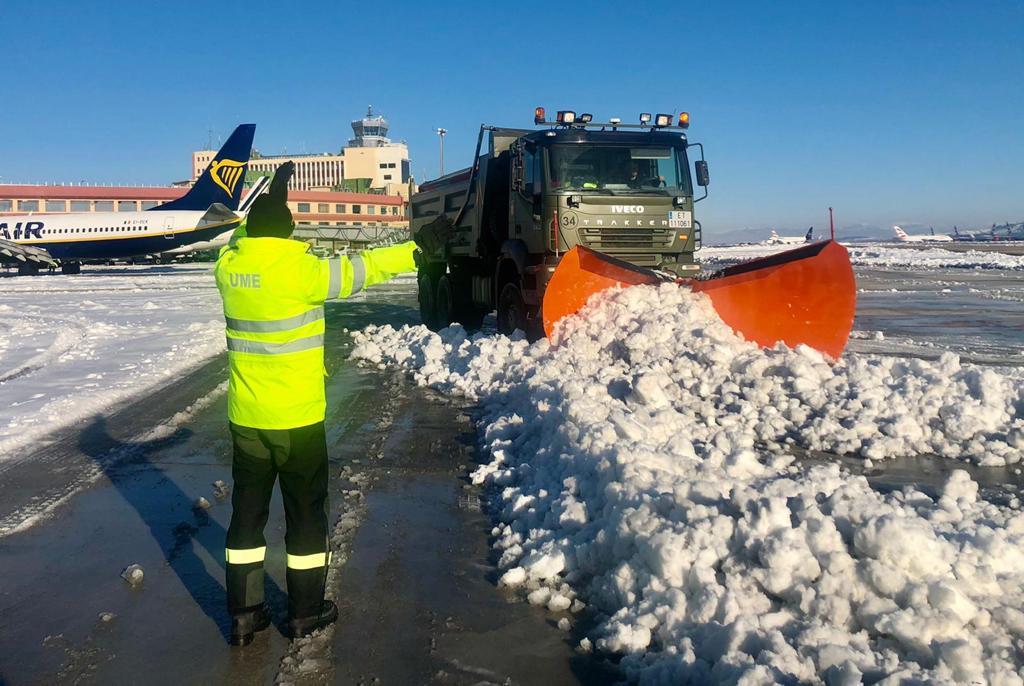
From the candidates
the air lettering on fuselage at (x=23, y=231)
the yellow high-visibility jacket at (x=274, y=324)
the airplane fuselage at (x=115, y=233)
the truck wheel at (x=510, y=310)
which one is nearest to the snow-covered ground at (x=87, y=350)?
the yellow high-visibility jacket at (x=274, y=324)

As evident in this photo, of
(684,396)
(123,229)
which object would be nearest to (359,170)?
(123,229)

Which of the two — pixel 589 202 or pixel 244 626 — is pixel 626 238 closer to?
pixel 589 202

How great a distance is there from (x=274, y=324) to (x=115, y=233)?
36647 mm

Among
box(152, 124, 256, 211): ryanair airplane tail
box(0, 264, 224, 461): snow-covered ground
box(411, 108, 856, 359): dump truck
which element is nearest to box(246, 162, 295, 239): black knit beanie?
box(0, 264, 224, 461): snow-covered ground

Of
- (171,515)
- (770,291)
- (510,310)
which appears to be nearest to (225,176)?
(510,310)

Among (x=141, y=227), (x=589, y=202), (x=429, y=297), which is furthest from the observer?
(x=141, y=227)

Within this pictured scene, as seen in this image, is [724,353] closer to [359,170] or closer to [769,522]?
[769,522]

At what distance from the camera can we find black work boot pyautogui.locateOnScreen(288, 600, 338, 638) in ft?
11.2

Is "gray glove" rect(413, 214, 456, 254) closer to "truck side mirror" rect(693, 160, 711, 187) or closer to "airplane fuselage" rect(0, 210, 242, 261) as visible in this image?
"truck side mirror" rect(693, 160, 711, 187)

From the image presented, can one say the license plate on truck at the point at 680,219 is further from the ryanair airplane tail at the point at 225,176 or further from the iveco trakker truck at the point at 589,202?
the ryanair airplane tail at the point at 225,176

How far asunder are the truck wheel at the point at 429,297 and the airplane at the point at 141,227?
23.1 metres

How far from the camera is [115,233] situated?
3569cm

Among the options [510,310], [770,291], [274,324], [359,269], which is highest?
[359,269]

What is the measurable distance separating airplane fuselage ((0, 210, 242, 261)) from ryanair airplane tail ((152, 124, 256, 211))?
1203 mm
